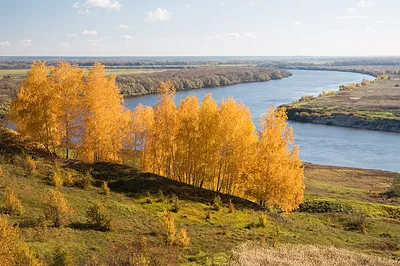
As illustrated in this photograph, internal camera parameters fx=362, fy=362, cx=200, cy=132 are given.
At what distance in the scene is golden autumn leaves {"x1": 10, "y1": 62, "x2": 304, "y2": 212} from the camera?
36.0 metres

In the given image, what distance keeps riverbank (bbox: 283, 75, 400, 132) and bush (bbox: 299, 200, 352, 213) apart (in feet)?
267

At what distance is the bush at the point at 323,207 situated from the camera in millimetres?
40644

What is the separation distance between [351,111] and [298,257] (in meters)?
122

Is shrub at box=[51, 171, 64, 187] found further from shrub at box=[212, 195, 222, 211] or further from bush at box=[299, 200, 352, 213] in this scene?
bush at box=[299, 200, 352, 213]

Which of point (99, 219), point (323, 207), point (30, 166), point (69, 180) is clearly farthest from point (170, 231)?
point (323, 207)

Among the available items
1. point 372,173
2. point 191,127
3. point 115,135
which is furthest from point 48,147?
point 372,173

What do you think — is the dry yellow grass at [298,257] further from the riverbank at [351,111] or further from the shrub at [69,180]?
the riverbank at [351,111]

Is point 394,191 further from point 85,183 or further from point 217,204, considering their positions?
point 85,183

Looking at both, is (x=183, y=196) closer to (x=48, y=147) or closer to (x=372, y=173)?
(x=48, y=147)

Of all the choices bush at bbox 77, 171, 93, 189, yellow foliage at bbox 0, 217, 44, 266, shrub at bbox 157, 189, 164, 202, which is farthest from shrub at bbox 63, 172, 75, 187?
yellow foliage at bbox 0, 217, 44, 266

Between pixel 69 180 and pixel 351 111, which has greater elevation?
pixel 69 180

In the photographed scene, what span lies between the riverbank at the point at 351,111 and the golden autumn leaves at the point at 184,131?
89670mm

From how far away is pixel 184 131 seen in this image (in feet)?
127

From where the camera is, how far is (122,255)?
16.7m
